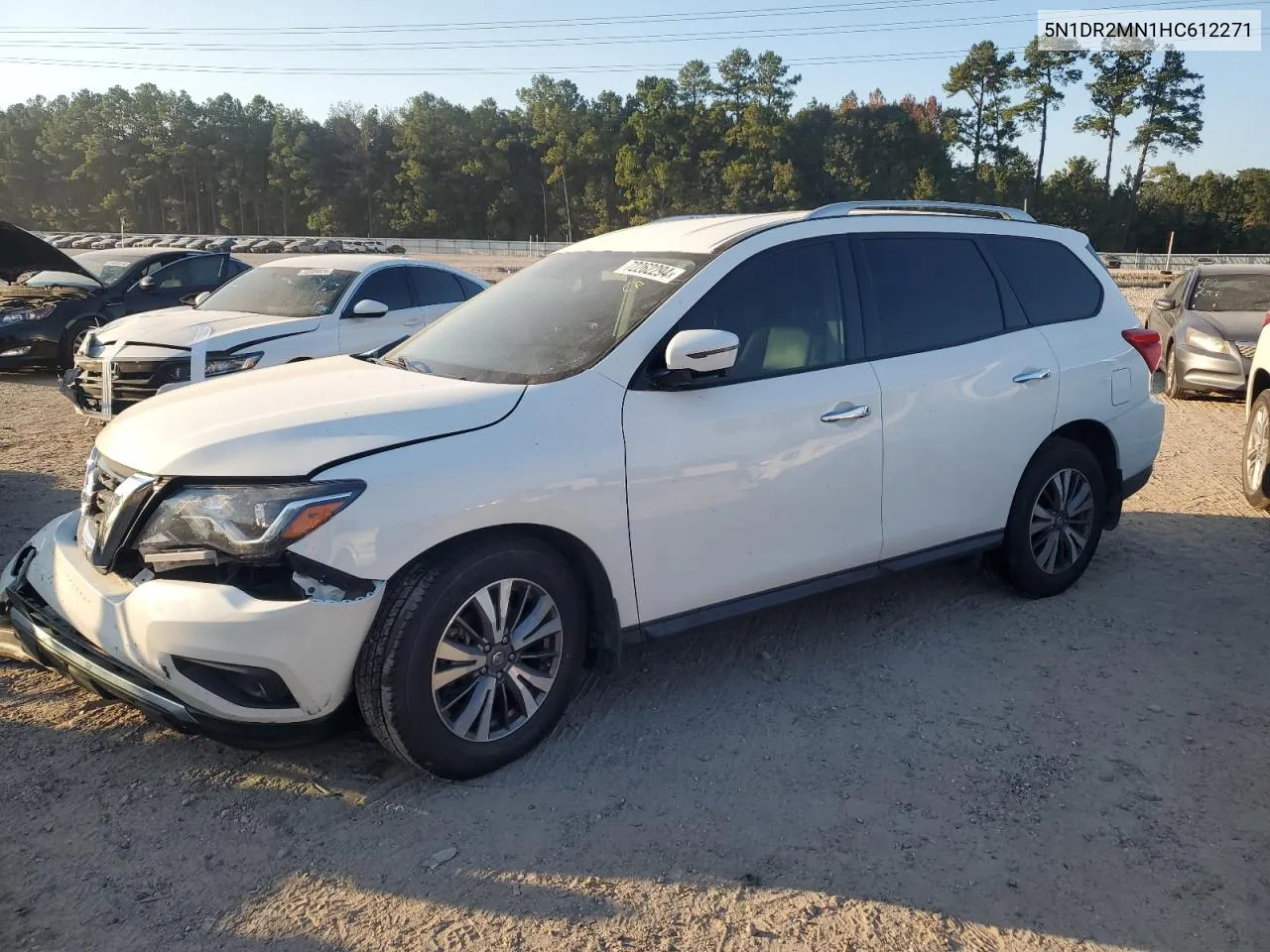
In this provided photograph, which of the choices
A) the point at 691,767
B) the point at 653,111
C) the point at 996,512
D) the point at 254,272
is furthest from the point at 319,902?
the point at 653,111

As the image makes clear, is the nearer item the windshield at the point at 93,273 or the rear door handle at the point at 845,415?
the rear door handle at the point at 845,415

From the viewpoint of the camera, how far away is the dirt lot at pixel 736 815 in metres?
2.74

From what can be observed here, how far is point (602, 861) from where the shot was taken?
9.83ft

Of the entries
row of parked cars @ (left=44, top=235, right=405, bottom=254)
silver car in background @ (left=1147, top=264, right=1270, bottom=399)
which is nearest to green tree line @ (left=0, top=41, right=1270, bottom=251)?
row of parked cars @ (left=44, top=235, right=405, bottom=254)

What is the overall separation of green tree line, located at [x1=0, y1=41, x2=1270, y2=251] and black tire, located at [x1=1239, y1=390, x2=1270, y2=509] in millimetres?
72884

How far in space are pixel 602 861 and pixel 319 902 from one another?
80cm

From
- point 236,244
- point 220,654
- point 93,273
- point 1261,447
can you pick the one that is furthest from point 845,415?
point 236,244

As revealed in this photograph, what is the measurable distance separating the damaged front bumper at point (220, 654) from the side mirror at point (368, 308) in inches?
227

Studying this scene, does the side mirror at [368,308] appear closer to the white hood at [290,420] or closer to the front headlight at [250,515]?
the white hood at [290,420]

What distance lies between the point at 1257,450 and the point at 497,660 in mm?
6032

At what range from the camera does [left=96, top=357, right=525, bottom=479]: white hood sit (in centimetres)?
311

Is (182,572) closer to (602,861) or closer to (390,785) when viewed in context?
(390,785)

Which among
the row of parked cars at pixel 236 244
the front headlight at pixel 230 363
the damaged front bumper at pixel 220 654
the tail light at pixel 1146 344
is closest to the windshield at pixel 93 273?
the front headlight at pixel 230 363

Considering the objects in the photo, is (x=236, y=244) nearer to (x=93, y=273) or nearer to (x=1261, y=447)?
(x=93, y=273)
